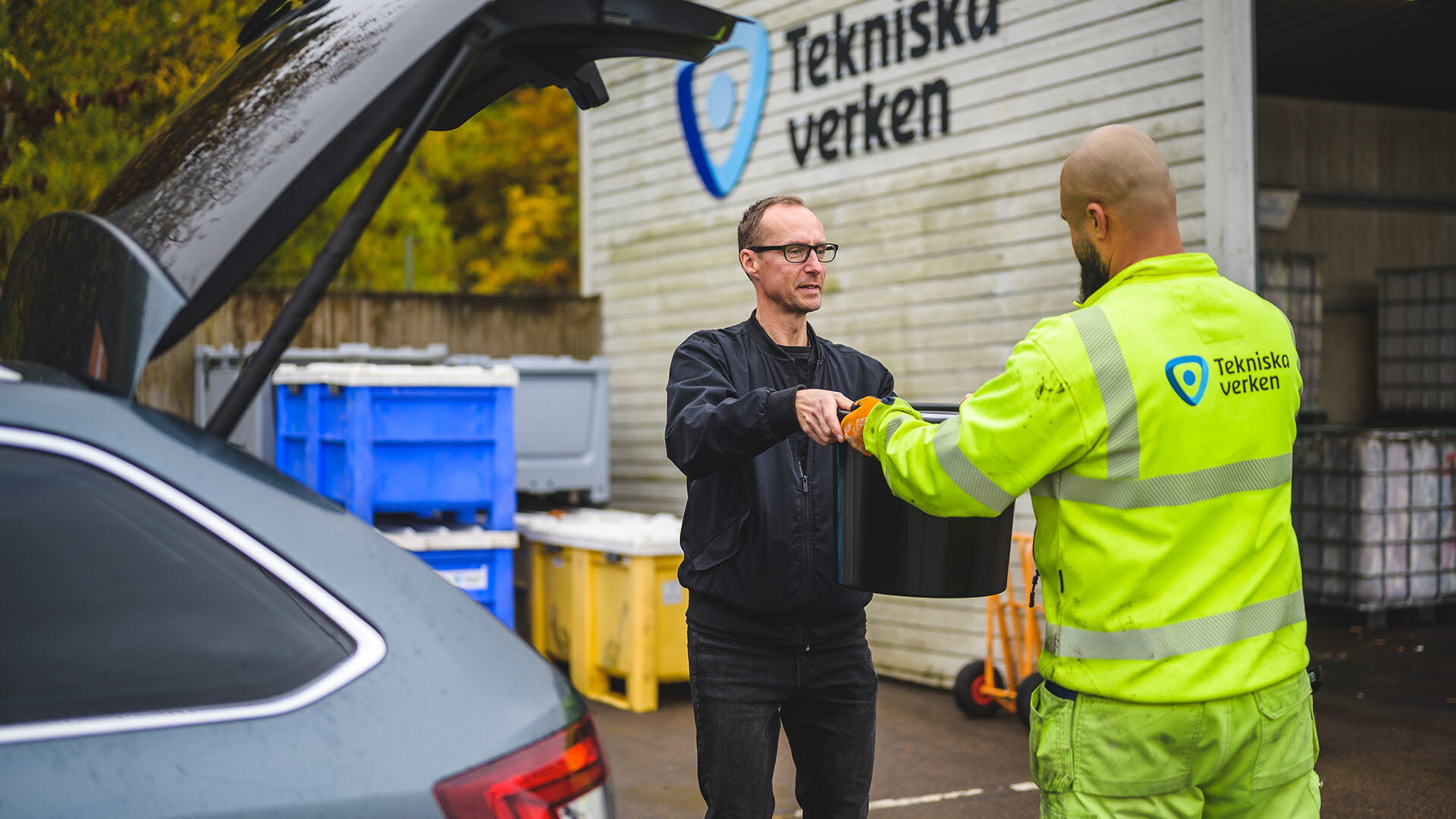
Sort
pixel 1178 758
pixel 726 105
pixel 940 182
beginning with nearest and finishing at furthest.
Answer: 1. pixel 1178 758
2. pixel 940 182
3. pixel 726 105

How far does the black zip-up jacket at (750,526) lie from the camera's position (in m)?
3.29

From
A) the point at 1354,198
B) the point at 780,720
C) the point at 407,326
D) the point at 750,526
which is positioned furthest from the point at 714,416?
the point at 1354,198

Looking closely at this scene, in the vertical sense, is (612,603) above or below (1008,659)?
above

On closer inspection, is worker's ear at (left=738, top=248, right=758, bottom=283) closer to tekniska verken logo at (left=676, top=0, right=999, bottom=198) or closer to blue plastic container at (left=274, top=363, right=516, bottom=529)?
blue plastic container at (left=274, top=363, right=516, bottom=529)

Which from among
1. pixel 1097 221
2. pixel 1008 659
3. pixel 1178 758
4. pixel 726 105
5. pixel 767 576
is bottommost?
pixel 1008 659

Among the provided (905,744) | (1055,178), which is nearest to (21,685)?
(905,744)

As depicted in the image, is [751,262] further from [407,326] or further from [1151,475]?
[407,326]

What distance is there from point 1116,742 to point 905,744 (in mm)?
4884

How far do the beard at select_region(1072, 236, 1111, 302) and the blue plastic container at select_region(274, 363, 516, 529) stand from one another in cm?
558

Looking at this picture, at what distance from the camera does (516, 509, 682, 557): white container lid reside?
7789 mm

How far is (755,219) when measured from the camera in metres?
3.62

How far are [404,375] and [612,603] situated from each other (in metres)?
1.85

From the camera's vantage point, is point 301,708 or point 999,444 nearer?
point 301,708

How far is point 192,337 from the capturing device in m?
9.91
